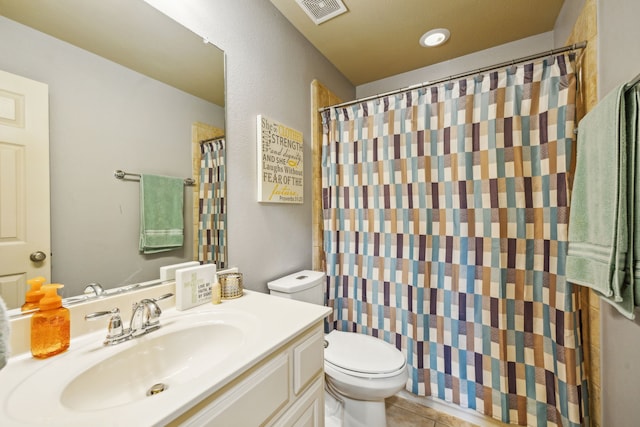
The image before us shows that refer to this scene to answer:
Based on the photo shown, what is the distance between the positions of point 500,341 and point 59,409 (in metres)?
1.71

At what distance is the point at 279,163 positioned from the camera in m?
1.47

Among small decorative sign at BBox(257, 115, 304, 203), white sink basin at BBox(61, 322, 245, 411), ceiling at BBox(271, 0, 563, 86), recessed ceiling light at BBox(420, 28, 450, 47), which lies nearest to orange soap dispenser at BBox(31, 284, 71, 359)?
white sink basin at BBox(61, 322, 245, 411)

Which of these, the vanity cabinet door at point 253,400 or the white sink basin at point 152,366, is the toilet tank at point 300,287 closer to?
the white sink basin at point 152,366

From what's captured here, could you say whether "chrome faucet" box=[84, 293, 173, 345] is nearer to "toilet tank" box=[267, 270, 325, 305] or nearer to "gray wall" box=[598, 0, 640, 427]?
"toilet tank" box=[267, 270, 325, 305]

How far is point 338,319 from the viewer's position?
181 cm

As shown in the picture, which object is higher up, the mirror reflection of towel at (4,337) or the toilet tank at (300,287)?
the mirror reflection of towel at (4,337)

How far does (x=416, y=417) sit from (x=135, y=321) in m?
1.60

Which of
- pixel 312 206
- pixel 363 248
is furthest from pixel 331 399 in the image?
pixel 312 206

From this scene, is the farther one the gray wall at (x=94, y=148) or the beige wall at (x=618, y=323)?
the beige wall at (x=618, y=323)

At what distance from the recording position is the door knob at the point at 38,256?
0.68 meters

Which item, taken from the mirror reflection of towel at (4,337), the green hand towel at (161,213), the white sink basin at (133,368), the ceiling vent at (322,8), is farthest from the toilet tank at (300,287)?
the ceiling vent at (322,8)

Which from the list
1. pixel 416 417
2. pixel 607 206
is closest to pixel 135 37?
pixel 607 206

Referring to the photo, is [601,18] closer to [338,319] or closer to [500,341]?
[500,341]

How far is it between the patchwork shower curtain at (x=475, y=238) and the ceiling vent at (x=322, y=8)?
0.54 metres
